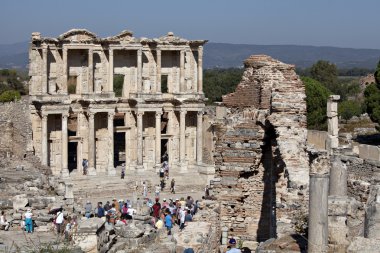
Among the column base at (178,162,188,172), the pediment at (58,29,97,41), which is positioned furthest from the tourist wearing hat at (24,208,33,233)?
the column base at (178,162,188,172)

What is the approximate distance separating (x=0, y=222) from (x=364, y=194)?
10118 millimetres

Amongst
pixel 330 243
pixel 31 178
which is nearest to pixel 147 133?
pixel 31 178

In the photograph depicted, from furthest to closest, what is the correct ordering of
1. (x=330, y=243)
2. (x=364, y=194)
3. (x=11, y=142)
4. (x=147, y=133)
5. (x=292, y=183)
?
(x=147, y=133) → (x=11, y=142) → (x=364, y=194) → (x=292, y=183) → (x=330, y=243)

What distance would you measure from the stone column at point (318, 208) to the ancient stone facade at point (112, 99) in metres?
32.1

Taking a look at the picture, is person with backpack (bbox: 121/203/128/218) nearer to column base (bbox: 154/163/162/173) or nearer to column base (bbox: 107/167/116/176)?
column base (bbox: 107/167/116/176)

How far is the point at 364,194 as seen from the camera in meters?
20.5

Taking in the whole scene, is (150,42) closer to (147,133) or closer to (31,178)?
(147,133)

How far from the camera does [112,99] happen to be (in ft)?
148

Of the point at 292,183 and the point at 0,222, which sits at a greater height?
the point at 292,183

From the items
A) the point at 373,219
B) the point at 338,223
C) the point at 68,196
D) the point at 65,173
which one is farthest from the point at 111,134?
the point at 373,219

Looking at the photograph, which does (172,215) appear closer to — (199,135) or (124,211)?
(124,211)

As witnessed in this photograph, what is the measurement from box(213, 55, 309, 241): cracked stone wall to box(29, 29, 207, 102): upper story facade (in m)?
26.6

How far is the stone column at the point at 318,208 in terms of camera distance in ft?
41.0

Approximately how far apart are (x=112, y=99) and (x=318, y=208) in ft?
109
